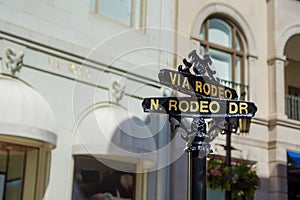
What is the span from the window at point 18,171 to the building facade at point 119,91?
0.02 meters

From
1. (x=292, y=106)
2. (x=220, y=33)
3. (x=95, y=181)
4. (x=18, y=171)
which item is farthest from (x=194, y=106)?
(x=292, y=106)

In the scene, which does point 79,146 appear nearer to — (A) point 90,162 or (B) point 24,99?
(A) point 90,162

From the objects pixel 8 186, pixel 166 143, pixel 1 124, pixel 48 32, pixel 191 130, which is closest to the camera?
pixel 191 130

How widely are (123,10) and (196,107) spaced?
8275 millimetres

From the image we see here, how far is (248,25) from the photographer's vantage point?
15.4 m

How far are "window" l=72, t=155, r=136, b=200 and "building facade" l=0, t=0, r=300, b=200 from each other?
0.02 meters

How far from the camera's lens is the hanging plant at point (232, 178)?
11477 millimetres

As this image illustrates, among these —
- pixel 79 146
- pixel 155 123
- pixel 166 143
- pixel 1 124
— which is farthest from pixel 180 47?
pixel 79 146

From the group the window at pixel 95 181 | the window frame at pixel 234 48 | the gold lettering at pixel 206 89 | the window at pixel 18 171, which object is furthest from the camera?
the window frame at pixel 234 48

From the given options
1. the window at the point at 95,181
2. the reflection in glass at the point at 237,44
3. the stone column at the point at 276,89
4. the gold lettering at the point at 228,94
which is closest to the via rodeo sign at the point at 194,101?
the gold lettering at the point at 228,94

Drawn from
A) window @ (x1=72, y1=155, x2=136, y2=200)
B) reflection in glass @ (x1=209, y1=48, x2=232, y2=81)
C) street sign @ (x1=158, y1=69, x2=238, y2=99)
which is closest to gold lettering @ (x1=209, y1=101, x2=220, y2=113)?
street sign @ (x1=158, y1=69, x2=238, y2=99)

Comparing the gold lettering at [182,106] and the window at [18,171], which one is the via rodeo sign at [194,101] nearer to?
the gold lettering at [182,106]

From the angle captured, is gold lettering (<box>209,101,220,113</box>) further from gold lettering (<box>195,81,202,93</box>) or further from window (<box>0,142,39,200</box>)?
window (<box>0,142,39,200</box>)

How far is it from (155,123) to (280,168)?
34.6 feet
